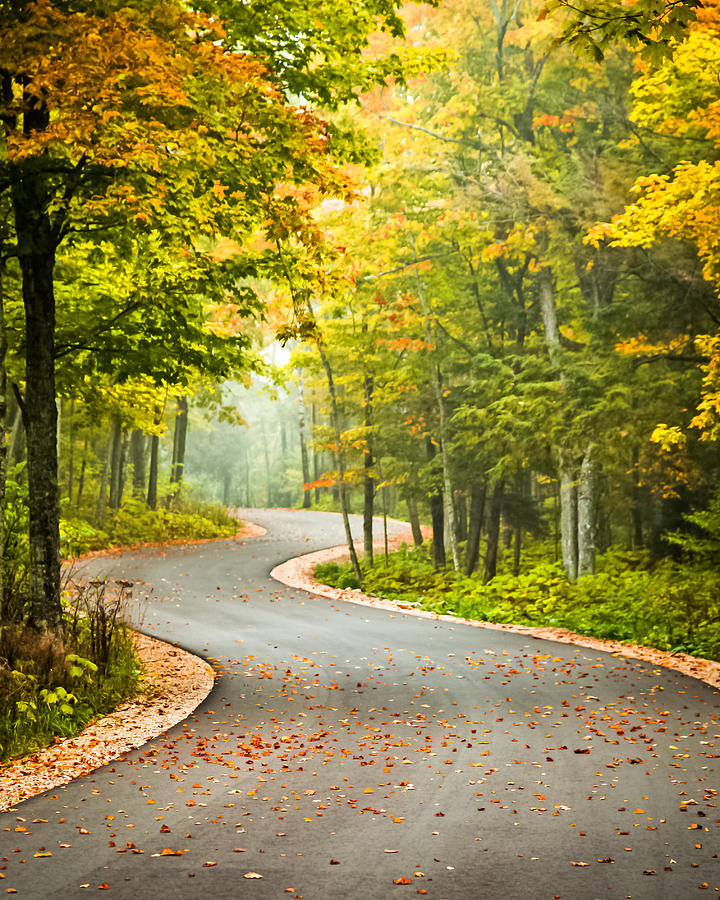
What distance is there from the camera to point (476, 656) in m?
10.7

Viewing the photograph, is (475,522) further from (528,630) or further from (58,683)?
(58,683)

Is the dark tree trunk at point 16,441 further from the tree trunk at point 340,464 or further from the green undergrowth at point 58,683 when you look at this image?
the green undergrowth at point 58,683

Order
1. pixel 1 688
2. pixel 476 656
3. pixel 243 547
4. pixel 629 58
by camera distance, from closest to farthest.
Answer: pixel 1 688 → pixel 476 656 → pixel 629 58 → pixel 243 547

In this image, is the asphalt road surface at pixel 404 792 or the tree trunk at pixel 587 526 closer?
the asphalt road surface at pixel 404 792

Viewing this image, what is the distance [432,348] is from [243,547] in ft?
32.8

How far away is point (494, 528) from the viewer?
20.1 metres

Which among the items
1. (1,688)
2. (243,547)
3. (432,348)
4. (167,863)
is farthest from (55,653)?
(243,547)

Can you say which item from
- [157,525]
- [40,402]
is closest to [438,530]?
[157,525]

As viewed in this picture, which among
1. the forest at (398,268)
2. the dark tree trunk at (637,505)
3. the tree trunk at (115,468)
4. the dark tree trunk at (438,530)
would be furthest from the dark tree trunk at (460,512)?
the tree trunk at (115,468)

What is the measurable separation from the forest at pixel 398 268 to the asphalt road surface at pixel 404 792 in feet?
6.73

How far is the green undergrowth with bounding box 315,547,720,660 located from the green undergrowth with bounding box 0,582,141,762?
7711mm

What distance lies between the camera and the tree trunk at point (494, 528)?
20047 mm

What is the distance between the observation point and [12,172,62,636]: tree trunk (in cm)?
835

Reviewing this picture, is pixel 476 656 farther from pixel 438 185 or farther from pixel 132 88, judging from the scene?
pixel 438 185
